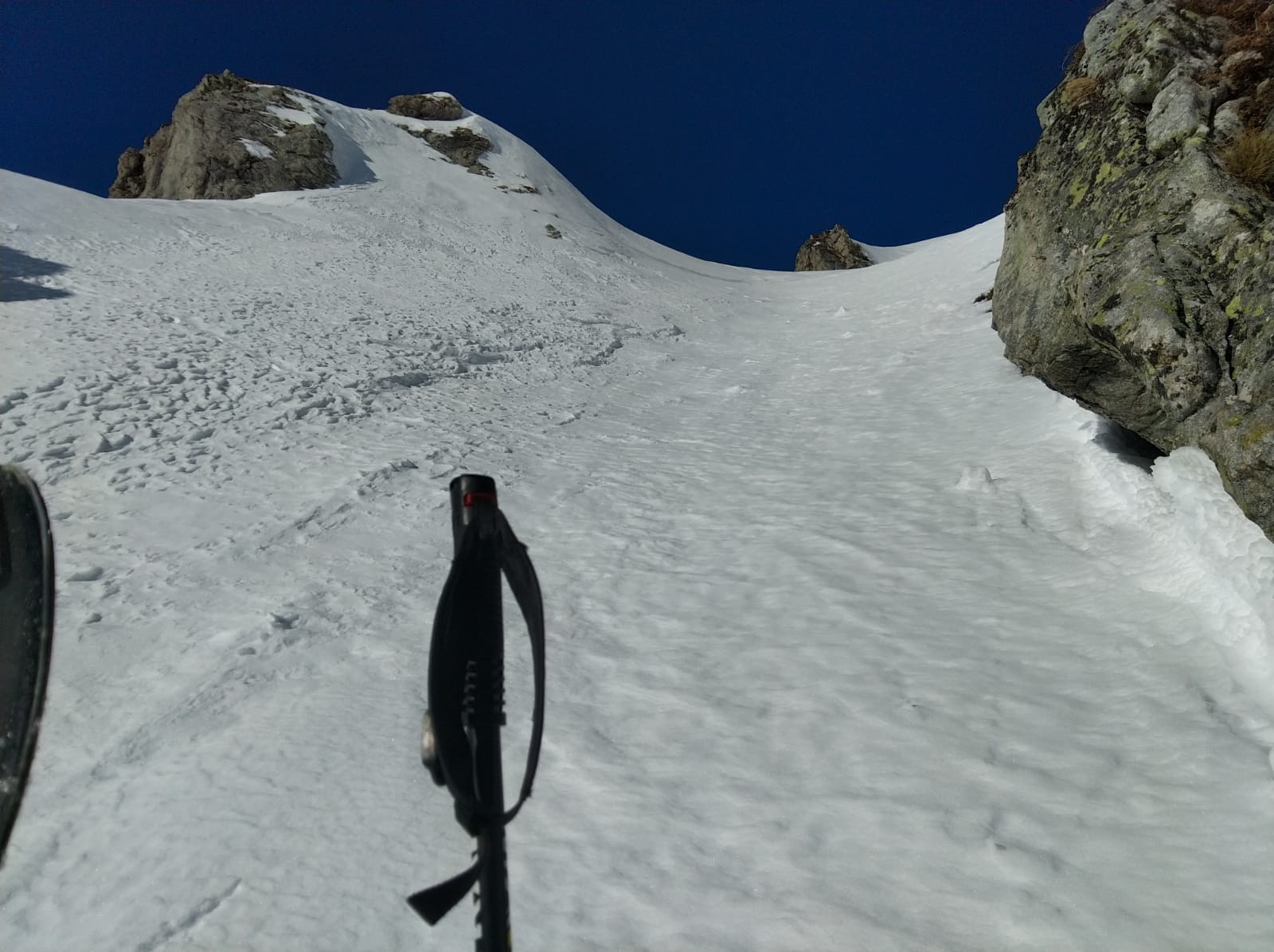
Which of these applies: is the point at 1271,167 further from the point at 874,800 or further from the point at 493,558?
the point at 493,558

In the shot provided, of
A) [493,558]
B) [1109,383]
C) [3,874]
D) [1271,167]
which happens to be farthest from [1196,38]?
[3,874]

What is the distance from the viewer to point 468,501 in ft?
5.51

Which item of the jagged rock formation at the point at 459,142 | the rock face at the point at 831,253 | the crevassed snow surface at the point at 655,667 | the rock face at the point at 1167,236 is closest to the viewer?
the crevassed snow surface at the point at 655,667

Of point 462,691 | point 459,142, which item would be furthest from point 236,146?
point 462,691

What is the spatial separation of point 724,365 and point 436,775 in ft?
47.9

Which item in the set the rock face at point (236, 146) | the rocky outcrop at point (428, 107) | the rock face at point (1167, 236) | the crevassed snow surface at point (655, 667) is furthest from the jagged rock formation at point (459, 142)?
the rock face at point (1167, 236)

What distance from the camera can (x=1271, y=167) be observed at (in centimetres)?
601

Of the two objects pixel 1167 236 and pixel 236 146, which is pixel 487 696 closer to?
pixel 1167 236

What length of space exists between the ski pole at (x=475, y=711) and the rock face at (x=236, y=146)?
1415 inches

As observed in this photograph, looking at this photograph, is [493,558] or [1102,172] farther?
[1102,172]

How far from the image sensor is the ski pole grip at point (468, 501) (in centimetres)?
167

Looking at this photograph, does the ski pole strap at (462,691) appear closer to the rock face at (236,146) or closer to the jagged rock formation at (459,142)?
the rock face at (236,146)

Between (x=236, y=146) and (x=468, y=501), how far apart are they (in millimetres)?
40191

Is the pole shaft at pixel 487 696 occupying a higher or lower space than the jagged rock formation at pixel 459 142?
lower
